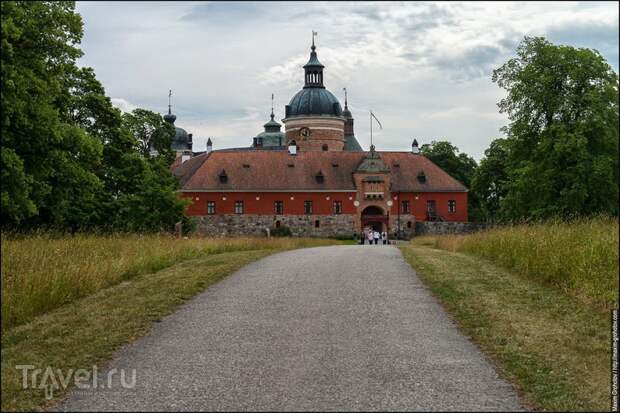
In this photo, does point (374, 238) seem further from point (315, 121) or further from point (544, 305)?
point (544, 305)

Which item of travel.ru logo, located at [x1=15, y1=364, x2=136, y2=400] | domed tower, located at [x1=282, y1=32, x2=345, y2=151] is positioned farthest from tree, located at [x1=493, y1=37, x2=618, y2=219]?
domed tower, located at [x1=282, y1=32, x2=345, y2=151]

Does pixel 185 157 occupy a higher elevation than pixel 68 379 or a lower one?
higher

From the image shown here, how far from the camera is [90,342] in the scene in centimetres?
887

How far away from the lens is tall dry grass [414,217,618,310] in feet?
39.0

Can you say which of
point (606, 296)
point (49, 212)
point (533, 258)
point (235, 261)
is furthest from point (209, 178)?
point (606, 296)

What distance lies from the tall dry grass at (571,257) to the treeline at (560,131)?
21.4 m

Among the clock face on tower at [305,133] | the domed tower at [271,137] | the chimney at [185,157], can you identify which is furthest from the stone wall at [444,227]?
the domed tower at [271,137]

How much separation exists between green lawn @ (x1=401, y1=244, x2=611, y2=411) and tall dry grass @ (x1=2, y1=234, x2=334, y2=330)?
6.44 meters

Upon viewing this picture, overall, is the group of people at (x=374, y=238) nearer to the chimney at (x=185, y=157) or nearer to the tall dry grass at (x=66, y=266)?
the chimney at (x=185, y=157)

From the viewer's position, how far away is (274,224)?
68.2 meters

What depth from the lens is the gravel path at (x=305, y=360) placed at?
6.49m

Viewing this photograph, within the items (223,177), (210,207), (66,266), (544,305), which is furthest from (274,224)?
(544,305)

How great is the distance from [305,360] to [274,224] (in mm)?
60355

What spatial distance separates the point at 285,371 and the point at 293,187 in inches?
2401
